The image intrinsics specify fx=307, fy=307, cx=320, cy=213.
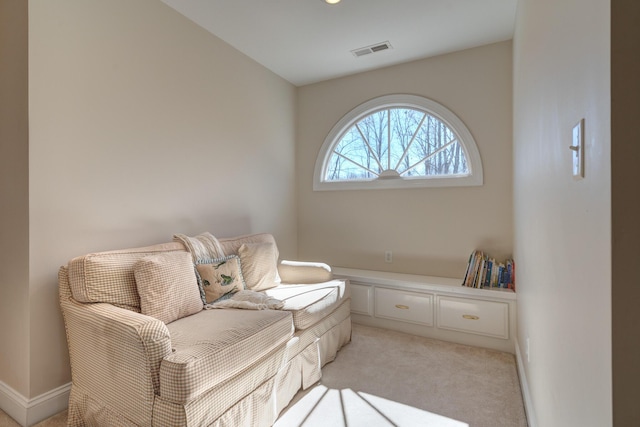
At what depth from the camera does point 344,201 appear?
3598 mm

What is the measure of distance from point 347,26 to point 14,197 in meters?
2.62

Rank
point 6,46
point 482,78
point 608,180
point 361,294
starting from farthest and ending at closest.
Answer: point 361,294, point 482,78, point 6,46, point 608,180

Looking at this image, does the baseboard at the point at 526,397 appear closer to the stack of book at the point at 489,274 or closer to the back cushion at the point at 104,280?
the stack of book at the point at 489,274

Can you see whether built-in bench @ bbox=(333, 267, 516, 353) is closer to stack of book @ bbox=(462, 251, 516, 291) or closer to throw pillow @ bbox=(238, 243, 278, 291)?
stack of book @ bbox=(462, 251, 516, 291)

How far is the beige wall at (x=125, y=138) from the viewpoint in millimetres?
1733

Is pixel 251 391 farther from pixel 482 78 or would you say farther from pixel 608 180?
pixel 482 78

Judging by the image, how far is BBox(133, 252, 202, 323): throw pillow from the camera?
1683mm

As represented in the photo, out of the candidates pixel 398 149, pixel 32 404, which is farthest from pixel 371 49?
pixel 32 404

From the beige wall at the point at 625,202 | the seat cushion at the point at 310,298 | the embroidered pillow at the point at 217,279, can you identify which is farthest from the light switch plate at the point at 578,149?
the embroidered pillow at the point at 217,279

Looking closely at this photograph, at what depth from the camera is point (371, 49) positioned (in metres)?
2.97

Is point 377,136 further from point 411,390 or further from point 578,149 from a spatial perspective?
point 578,149

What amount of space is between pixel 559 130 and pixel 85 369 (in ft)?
7.68

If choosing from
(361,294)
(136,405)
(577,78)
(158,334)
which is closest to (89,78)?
(158,334)

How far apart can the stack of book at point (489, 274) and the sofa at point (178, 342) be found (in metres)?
1.38
